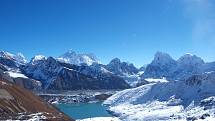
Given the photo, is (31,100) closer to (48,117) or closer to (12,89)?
(12,89)

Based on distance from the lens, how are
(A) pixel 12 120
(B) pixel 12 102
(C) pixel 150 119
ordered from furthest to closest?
(C) pixel 150 119 < (B) pixel 12 102 < (A) pixel 12 120

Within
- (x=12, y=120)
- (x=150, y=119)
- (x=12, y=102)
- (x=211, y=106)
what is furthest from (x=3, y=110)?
(x=211, y=106)

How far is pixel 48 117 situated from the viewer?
9319cm

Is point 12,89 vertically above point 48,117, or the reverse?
point 12,89

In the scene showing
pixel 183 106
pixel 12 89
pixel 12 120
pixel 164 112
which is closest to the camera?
pixel 12 120

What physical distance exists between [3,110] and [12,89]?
1823 cm

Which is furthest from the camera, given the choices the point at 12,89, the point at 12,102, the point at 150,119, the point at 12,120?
the point at 150,119

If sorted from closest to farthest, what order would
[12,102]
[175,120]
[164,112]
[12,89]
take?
1. [12,102]
2. [12,89]
3. [175,120]
4. [164,112]

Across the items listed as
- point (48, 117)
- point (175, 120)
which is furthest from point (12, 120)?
point (175, 120)

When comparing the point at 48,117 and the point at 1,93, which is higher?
the point at 1,93

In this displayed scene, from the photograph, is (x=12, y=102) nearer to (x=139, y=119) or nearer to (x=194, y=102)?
(x=139, y=119)

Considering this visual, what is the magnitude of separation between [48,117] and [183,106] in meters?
113

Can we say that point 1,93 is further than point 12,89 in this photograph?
No

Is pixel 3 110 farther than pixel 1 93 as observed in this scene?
No
